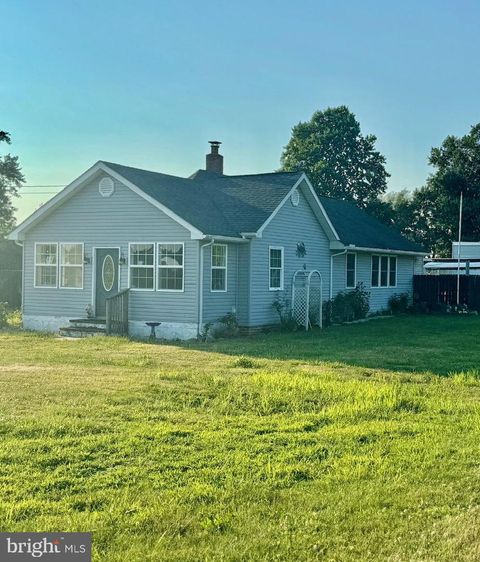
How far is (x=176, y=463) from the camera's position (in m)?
5.81

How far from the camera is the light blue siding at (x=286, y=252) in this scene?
1903 cm

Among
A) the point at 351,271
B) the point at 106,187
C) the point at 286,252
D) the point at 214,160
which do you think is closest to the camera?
the point at 106,187

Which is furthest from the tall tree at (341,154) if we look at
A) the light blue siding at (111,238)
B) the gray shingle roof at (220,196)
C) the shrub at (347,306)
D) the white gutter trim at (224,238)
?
the white gutter trim at (224,238)

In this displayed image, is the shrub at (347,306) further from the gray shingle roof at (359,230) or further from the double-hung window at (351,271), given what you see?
the gray shingle roof at (359,230)

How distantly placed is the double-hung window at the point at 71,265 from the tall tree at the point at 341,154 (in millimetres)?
32681

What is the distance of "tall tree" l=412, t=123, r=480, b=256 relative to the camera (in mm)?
42219

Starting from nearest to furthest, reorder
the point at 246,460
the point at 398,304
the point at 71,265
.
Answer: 1. the point at 246,460
2. the point at 71,265
3. the point at 398,304

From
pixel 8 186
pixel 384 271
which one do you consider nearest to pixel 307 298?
pixel 384 271

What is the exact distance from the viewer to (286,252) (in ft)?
67.4

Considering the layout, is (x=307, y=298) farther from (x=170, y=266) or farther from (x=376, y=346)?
(x=376, y=346)

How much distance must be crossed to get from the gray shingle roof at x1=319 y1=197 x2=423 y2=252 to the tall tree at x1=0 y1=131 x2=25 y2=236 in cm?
2051

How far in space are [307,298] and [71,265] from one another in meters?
6.93

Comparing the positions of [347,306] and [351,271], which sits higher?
[351,271]

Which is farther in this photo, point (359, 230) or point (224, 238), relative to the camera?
point (359, 230)
